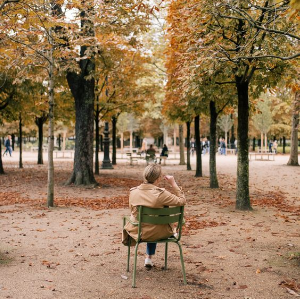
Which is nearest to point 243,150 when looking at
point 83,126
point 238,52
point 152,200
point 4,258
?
point 238,52

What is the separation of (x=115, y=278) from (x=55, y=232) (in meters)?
2.85

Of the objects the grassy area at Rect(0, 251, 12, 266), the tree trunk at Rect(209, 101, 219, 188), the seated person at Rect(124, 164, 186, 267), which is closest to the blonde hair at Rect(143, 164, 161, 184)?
the seated person at Rect(124, 164, 186, 267)

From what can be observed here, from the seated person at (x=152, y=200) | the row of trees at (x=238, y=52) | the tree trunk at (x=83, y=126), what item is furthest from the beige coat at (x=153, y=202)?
the tree trunk at (x=83, y=126)

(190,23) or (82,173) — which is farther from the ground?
(190,23)

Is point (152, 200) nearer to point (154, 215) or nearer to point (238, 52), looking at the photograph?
point (154, 215)

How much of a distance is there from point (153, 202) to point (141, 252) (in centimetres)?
181

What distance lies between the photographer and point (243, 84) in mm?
9133

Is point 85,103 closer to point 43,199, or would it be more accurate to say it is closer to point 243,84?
point 43,199

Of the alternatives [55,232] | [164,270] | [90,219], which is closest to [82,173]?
[90,219]

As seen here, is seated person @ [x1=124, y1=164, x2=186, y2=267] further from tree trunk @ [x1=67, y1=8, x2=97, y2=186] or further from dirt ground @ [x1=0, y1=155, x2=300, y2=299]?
tree trunk @ [x1=67, y1=8, x2=97, y2=186]

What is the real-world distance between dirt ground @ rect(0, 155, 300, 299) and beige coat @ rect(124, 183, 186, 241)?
59 centimetres

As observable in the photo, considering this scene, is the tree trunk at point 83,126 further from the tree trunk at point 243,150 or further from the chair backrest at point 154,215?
the chair backrest at point 154,215

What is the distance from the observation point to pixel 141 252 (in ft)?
18.7

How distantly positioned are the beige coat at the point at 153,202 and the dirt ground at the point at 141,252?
595 mm
